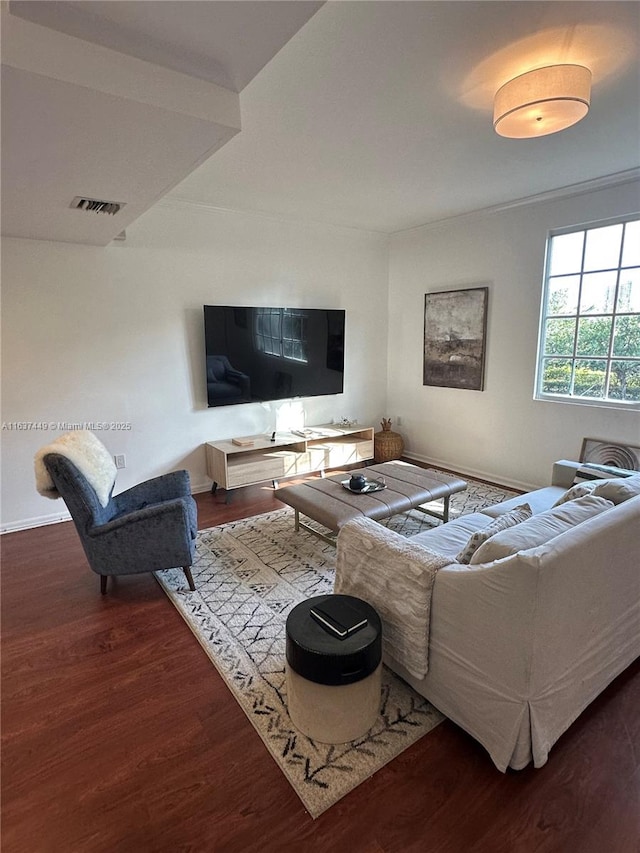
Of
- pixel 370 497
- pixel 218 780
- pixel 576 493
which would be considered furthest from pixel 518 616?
pixel 370 497

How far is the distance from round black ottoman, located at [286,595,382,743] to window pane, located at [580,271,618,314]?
3.38 metres

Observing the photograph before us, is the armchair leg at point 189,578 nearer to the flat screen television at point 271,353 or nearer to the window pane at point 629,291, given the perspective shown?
the flat screen television at point 271,353

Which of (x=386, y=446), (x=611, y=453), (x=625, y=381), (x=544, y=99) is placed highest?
(x=544, y=99)

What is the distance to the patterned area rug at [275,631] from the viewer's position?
5.18 feet

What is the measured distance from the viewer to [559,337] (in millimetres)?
4008

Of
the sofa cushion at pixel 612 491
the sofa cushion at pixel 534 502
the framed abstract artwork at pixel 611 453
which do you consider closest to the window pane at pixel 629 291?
the framed abstract artwork at pixel 611 453

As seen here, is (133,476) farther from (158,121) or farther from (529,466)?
(529,466)

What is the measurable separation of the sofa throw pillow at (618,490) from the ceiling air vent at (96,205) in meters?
2.95

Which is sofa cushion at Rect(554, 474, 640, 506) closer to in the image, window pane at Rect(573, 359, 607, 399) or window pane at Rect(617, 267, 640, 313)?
window pane at Rect(573, 359, 607, 399)

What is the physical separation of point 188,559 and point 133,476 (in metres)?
1.72

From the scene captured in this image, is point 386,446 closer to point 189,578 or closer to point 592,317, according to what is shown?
point 592,317

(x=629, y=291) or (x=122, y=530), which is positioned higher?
(x=629, y=291)

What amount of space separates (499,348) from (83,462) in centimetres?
382

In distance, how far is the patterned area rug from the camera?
1.58 m
